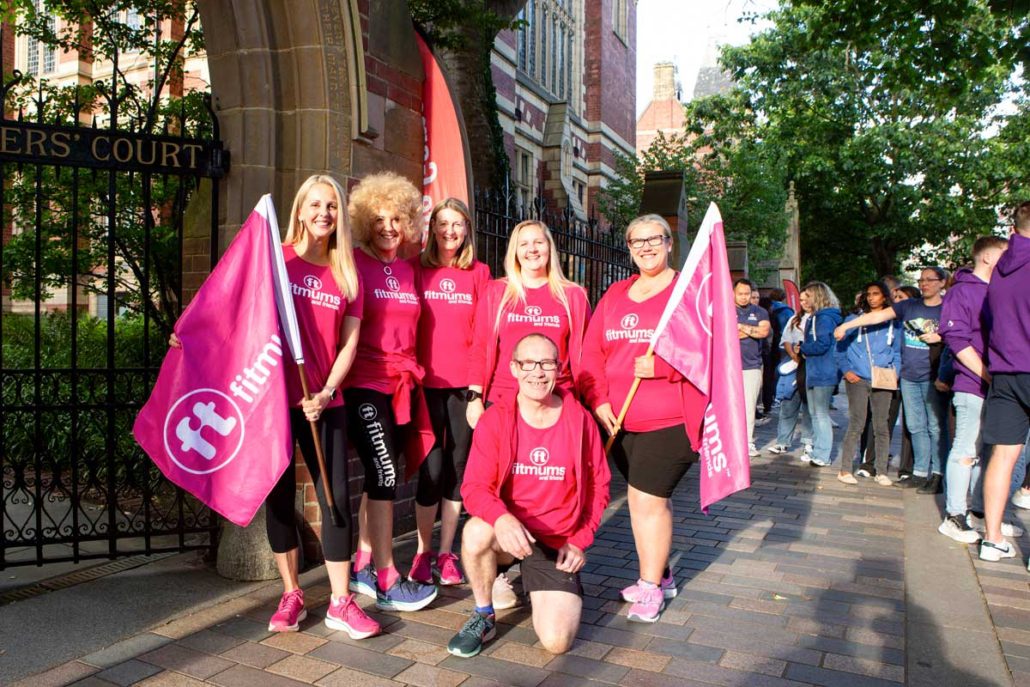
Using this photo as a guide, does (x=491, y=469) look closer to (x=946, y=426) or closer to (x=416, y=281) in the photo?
(x=416, y=281)

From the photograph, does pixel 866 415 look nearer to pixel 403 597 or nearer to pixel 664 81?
pixel 403 597

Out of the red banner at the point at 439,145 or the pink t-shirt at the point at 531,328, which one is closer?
the pink t-shirt at the point at 531,328

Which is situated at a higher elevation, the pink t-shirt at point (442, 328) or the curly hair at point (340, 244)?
the curly hair at point (340, 244)

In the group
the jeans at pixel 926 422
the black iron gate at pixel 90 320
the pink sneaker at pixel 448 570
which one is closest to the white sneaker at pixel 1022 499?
the jeans at pixel 926 422

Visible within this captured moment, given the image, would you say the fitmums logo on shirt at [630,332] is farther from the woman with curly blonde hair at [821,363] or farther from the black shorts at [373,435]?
the woman with curly blonde hair at [821,363]

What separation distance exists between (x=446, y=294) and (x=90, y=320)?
1004 cm

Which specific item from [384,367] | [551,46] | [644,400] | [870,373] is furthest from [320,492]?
[551,46]

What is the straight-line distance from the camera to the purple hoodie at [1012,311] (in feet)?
16.2

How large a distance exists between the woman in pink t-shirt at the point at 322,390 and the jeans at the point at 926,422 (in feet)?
17.3

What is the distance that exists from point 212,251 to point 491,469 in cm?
217

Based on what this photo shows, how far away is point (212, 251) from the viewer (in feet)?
15.2

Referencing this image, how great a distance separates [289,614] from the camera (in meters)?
3.72

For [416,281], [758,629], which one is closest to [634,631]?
[758,629]

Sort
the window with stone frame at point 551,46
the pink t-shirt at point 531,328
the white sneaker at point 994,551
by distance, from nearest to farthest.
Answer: the pink t-shirt at point 531,328, the white sneaker at point 994,551, the window with stone frame at point 551,46
